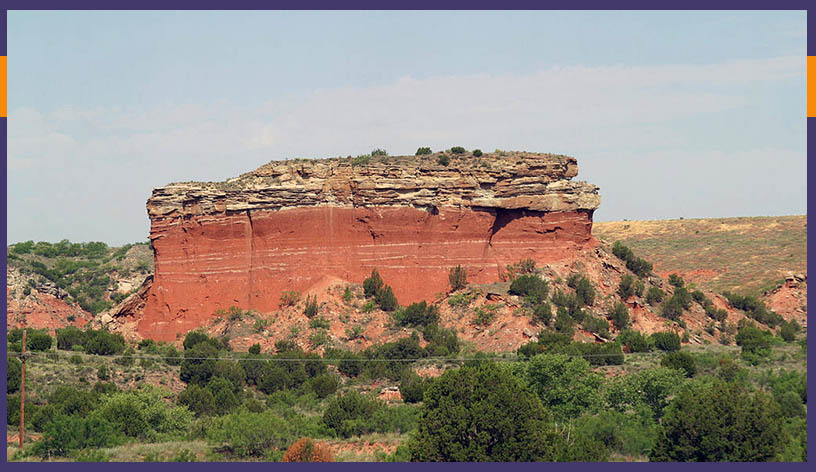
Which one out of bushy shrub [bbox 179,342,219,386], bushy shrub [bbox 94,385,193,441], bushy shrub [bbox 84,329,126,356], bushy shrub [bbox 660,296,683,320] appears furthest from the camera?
bushy shrub [bbox 660,296,683,320]

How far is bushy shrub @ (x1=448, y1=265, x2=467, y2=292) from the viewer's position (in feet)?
242

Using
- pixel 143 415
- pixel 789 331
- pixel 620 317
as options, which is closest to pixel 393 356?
pixel 620 317

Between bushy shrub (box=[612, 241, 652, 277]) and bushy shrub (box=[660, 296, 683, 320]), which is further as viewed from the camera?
bushy shrub (box=[612, 241, 652, 277])

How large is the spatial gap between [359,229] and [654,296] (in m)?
18.5

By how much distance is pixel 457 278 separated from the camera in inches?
2908

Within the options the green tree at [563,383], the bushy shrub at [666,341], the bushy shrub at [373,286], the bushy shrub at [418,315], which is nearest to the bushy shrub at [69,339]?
the bushy shrub at [373,286]

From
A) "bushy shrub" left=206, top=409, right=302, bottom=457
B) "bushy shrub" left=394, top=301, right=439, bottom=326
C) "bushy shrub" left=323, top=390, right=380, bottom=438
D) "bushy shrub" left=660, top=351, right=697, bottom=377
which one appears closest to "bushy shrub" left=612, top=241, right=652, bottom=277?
"bushy shrub" left=394, top=301, right=439, bottom=326

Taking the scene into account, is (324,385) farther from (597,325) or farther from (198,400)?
(597,325)

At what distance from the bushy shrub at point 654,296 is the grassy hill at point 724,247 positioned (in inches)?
881

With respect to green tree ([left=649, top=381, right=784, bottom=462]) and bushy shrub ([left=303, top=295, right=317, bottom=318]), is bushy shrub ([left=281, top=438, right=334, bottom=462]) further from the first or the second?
bushy shrub ([left=303, top=295, right=317, bottom=318])

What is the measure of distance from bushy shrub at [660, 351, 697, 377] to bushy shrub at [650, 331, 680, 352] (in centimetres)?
472

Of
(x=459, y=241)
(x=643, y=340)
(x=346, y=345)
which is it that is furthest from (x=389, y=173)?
(x=643, y=340)

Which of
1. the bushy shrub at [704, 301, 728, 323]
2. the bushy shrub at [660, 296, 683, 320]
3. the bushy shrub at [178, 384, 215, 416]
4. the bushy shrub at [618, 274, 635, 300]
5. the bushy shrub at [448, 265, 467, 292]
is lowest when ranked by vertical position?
the bushy shrub at [178, 384, 215, 416]

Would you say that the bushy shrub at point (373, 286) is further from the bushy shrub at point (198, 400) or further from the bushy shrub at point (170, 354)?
the bushy shrub at point (198, 400)
